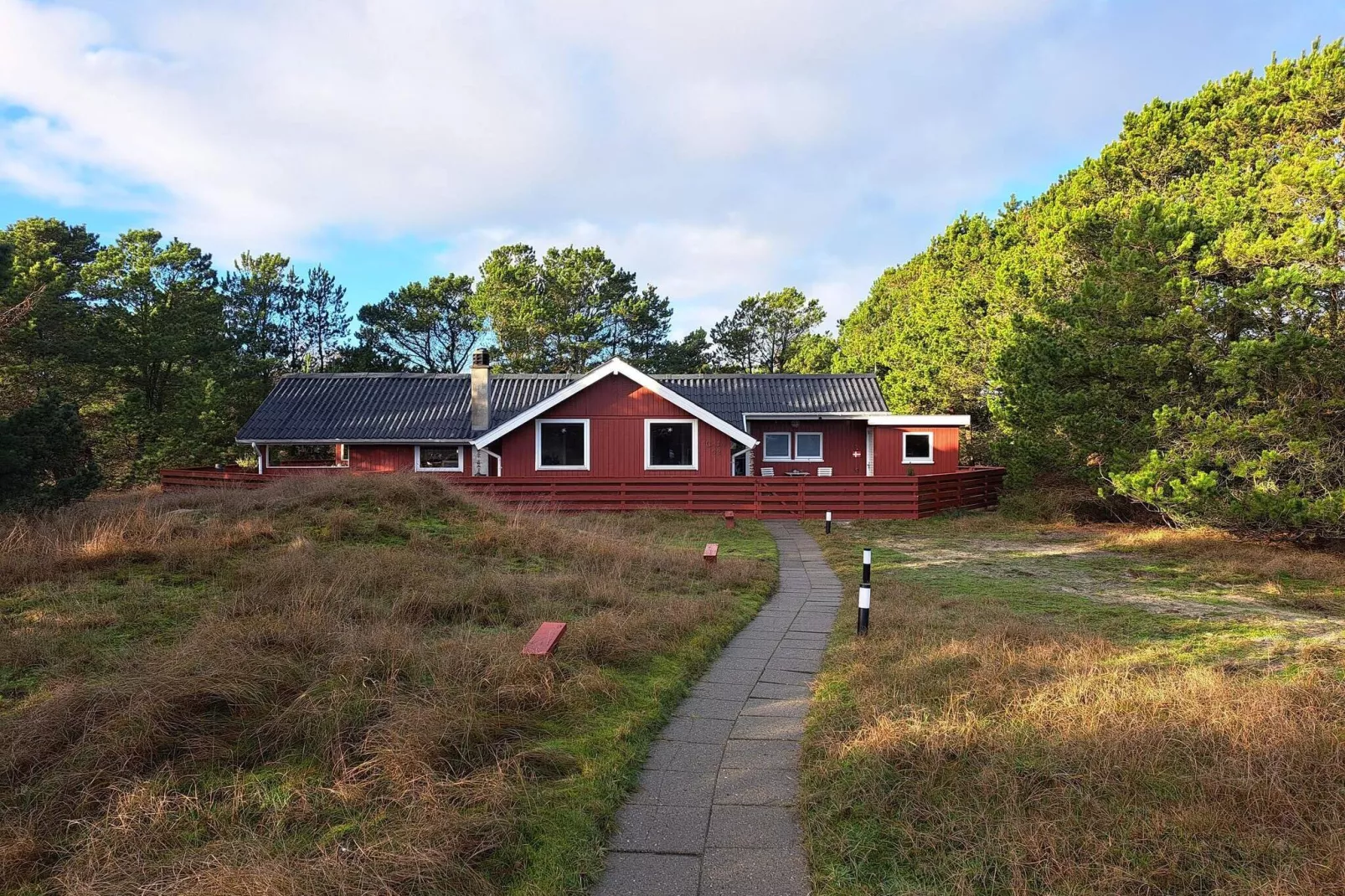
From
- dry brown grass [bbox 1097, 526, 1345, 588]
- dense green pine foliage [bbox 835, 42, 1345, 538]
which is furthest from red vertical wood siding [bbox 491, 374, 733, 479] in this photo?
dry brown grass [bbox 1097, 526, 1345, 588]

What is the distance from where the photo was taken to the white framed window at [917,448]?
2586 centimetres

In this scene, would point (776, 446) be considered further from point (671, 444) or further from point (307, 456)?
point (307, 456)

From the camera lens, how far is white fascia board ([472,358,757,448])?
22359mm

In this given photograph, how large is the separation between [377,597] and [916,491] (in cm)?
1652

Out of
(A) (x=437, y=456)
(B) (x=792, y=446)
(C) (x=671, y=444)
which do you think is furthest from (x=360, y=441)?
(B) (x=792, y=446)

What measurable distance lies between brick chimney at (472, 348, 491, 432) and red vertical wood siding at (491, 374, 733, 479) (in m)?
4.74

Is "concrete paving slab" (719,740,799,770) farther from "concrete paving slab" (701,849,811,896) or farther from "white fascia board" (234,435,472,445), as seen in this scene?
"white fascia board" (234,435,472,445)

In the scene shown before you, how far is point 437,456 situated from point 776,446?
12.2 meters

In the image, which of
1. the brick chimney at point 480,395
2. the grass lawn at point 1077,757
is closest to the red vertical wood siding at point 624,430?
the brick chimney at point 480,395

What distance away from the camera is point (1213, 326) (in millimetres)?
14453

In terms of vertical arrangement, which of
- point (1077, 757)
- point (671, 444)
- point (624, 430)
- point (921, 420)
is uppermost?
point (921, 420)

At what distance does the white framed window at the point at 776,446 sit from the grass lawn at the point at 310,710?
17.7 meters

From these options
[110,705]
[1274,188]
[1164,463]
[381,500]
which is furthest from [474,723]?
[1274,188]

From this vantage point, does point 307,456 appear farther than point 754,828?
Yes
